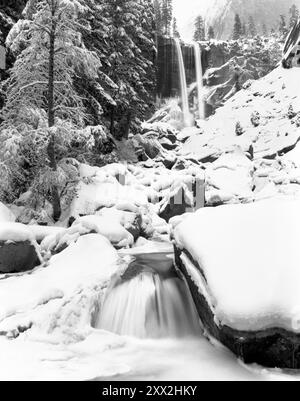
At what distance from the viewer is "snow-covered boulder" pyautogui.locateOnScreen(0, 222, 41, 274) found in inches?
354

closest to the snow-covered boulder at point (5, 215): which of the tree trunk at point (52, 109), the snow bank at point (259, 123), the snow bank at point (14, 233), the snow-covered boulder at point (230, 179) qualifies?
the tree trunk at point (52, 109)

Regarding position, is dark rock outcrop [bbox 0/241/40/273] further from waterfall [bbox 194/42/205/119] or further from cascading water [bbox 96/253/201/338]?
waterfall [bbox 194/42/205/119]

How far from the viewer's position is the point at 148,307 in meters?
7.13

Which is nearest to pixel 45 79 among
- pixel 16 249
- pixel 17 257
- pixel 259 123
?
pixel 16 249

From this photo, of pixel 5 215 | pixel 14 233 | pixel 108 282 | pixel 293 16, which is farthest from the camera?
pixel 293 16

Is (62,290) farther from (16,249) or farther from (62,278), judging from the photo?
(16,249)

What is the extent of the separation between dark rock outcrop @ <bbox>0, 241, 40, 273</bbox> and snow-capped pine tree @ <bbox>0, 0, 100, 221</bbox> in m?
3.89

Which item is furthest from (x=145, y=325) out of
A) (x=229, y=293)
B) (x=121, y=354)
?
(x=229, y=293)

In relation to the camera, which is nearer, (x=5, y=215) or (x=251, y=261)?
(x=251, y=261)

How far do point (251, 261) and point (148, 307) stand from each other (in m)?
2.34

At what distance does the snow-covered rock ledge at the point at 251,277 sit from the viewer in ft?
16.3

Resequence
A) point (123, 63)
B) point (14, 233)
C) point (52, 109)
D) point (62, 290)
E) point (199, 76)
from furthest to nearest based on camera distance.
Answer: point (199, 76)
point (123, 63)
point (52, 109)
point (14, 233)
point (62, 290)

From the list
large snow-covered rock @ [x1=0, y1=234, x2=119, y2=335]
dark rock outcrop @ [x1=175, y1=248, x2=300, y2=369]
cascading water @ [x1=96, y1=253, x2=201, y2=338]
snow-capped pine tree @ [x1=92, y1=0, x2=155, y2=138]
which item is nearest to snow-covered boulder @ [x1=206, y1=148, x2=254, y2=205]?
snow-capped pine tree @ [x1=92, y1=0, x2=155, y2=138]

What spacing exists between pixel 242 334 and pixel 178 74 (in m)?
50.1
